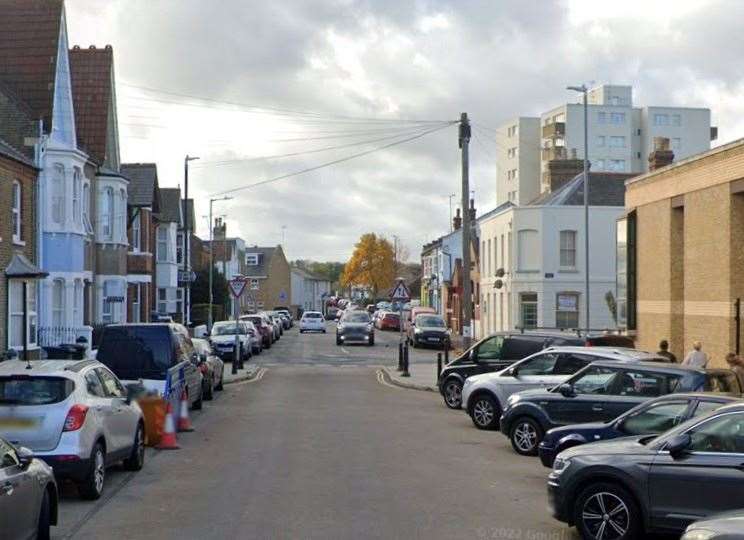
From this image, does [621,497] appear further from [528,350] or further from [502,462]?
[528,350]

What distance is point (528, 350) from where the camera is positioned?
2177cm

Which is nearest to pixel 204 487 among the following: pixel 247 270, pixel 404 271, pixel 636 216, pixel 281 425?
pixel 281 425

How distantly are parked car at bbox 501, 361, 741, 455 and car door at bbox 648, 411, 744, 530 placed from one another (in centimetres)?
379

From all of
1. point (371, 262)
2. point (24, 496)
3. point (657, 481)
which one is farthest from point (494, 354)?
point (371, 262)

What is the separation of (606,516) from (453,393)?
13599mm

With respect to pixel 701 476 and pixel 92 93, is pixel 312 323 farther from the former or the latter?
pixel 701 476

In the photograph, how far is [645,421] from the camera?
11109mm

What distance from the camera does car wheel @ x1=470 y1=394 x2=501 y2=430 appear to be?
743 inches

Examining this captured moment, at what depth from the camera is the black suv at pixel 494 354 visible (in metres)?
21.8

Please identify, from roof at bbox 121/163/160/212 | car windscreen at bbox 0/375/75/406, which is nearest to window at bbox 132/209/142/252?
roof at bbox 121/163/160/212

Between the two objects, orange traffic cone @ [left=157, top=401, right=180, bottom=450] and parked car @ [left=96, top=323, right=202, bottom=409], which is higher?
parked car @ [left=96, top=323, right=202, bottom=409]

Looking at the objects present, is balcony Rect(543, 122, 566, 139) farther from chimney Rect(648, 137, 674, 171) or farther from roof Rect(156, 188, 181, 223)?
chimney Rect(648, 137, 674, 171)

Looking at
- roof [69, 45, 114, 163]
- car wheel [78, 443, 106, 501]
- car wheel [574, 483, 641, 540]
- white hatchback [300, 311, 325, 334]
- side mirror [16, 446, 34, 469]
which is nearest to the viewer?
side mirror [16, 446, 34, 469]

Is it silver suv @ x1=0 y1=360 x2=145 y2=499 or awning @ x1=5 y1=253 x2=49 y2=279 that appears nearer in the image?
silver suv @ x1=0 y1=360 x2=145 y2=499
